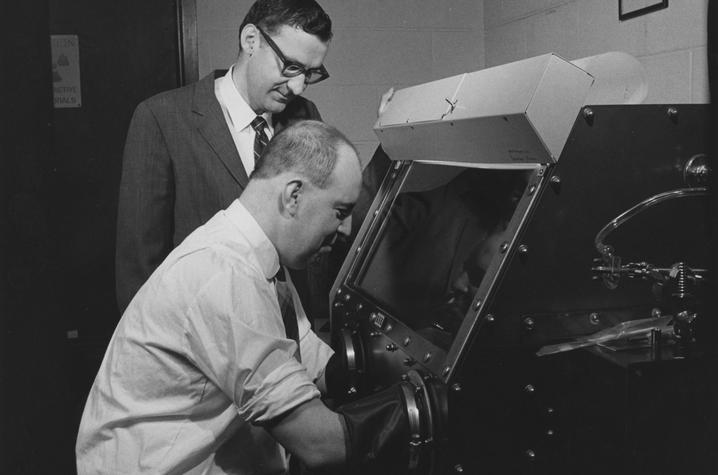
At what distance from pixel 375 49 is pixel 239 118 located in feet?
4.27

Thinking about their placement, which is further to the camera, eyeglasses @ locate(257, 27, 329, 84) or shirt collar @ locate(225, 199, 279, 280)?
eyeglasses @ locate(257, 27, 329, 84)

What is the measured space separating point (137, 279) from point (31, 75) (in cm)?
114

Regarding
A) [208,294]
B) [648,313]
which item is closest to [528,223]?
[648,313]

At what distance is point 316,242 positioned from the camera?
1.35 meters

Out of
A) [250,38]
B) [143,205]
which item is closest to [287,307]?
[143,205]

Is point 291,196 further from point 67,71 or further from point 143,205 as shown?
point 67,71

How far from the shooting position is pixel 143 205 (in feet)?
6.48

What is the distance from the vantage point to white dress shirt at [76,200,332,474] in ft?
3.88

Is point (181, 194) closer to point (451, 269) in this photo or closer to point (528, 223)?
point (451, 269)

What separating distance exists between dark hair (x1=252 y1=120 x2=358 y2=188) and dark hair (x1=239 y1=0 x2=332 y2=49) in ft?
2.24

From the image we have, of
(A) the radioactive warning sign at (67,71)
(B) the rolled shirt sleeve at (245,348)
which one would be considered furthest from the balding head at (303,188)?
(A) the radioactive warning sign at (67,71)

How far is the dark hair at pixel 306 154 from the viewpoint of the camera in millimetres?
1309

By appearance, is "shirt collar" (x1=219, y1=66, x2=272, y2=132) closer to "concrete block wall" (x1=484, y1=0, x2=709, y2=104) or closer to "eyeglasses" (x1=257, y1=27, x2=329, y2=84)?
"eyeglasses" (x1=257, y1=27, x2=329, y2=84)

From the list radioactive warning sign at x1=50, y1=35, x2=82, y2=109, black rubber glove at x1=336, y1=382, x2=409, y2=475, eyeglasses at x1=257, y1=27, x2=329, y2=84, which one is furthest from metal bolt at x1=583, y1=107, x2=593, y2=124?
radioactive warning sign at x1=50, y1=35, x2=82, y2=109
